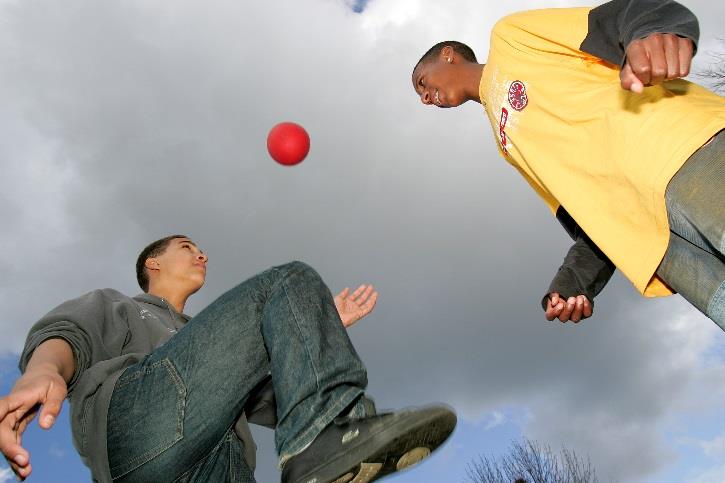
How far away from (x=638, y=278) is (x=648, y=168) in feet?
1.61

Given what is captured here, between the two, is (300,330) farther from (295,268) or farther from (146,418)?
(146,418)

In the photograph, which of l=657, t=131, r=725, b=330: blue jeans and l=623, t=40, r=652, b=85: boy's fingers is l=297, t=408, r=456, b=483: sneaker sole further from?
l=623, t=40, r=652, b=85: boy's fingers

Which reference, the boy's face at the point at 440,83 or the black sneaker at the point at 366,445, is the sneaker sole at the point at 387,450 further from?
the boy's face at the point at 440,83

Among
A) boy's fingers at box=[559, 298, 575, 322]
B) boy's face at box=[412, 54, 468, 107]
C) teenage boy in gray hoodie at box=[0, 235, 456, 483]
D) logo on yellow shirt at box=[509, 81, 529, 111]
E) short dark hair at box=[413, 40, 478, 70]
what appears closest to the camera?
teenage boy in gray hoodie at box=[0, 235, 456, 483]

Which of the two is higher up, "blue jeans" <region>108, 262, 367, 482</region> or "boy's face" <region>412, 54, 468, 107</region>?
"boy's face" <region>412, 54, 468, 107</region>

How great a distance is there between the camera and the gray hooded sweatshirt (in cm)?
234

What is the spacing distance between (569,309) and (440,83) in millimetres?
1503

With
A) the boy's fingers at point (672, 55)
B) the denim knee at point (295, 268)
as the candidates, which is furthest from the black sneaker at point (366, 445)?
the boy's fingers at point (672, 55)

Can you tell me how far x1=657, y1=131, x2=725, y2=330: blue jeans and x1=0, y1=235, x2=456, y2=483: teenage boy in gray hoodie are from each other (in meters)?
1.05

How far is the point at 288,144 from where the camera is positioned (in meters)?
5.88

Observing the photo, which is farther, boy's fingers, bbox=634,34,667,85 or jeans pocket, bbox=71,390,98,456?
jeans pocket, bbox=71,390,98,456

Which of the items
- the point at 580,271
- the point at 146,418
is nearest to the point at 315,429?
the point at 146,418

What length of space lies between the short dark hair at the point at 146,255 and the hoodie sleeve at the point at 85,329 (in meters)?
1.35

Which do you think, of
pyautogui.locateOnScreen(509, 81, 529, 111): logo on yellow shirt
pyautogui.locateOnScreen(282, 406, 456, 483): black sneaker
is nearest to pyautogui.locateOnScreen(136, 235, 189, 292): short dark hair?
pyautogui.locateOnScreen(509, 81, 529, 111): logo on yellow shirt
